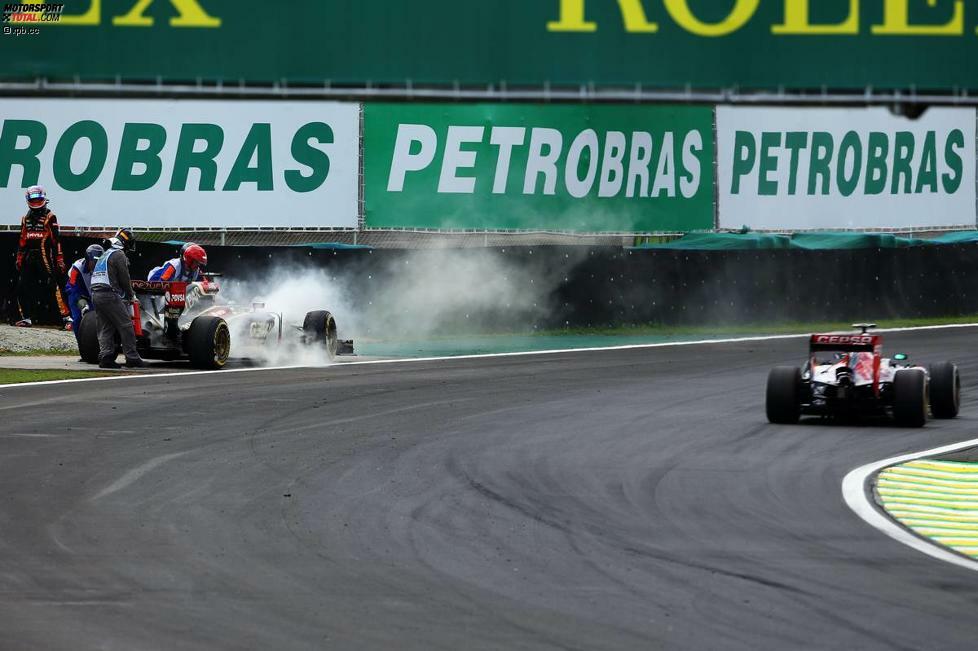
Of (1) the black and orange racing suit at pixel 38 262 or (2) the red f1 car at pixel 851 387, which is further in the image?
(1) the black and orange racing suit at pixel 38 262

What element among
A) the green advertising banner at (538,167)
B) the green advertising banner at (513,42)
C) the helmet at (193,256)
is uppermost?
the green advertising banner at (538,167)

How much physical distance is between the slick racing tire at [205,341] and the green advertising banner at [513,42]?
10025 mm

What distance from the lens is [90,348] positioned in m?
18.8

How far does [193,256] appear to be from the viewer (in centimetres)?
1905

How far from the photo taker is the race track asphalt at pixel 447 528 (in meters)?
6.81

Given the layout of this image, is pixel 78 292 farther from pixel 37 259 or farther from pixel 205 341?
pixel 205 341

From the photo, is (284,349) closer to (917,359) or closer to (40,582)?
(917,359)

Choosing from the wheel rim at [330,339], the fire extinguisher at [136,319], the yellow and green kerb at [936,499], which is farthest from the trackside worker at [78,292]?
the yellow and green kerb at [936,499]

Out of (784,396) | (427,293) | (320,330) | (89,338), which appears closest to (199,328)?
(89,338)

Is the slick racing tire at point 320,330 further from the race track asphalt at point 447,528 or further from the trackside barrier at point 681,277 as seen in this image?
the race track asphalt at point 447,528

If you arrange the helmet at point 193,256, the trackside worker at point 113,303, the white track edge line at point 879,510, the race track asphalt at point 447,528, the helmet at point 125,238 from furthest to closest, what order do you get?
1. the helmet at point 193,256
2. the helmet at point 125,238
3. the trackside worker at point 113,303
4. the white track edge line at point 879,510
5. the race track asphalt at point 447,528

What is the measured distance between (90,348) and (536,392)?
577 cm

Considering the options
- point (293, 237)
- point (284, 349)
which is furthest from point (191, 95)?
point (293, 237)

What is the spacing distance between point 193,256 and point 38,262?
3.52 meters
